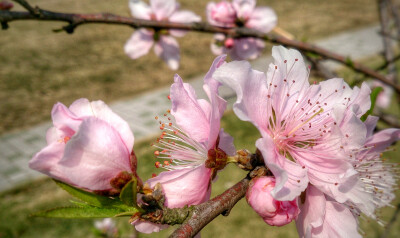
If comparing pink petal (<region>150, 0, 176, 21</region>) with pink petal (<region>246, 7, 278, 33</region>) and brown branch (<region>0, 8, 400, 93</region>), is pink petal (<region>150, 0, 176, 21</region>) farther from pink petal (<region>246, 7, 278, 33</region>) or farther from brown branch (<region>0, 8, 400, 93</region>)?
brown branch (<region>0, 8, 400, 93</region>)

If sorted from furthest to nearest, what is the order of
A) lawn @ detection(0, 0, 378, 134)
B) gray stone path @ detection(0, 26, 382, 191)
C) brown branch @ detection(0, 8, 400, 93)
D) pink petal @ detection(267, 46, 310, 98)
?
lawn @ detection(0, 0, 378, 134), gray stone path @ detection(0, 26, 382, 191), brown branch @ detection(0, 8, 400, 93), pink petal @ detection(267, 46, 310, 98)

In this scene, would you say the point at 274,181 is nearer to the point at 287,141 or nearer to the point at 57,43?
the point at 287,141

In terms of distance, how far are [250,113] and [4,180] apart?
196 inches

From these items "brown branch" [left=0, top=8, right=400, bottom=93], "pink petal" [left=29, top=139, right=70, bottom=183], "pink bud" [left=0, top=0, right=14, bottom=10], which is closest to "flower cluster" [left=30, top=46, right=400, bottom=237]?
"pink petal" [left=29, top=139, right=70, bottom=183]

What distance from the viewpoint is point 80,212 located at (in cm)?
78

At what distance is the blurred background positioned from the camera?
4102 millimetres

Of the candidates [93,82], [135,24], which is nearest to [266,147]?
[135,24]

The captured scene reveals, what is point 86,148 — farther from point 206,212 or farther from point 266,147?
point 266,147

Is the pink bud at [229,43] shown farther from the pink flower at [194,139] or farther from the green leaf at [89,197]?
the green leaf at [89,197]

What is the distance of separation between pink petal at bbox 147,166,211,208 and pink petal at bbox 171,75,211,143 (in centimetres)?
9

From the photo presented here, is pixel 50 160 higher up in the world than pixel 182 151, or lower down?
higher up

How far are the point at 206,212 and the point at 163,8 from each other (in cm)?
204

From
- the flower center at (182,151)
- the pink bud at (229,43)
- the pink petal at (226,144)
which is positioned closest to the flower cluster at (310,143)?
the pink petal at (226,144)

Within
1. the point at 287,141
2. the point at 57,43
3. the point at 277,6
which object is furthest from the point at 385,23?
the point at 277,6
